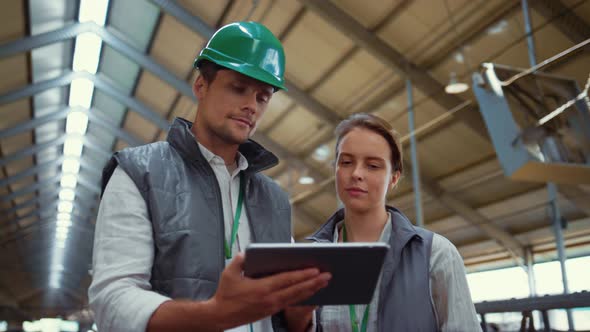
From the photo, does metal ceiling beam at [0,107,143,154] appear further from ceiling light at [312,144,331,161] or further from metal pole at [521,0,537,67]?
metal pole at [521,0,537,67]

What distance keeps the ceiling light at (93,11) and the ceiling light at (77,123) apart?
549cm

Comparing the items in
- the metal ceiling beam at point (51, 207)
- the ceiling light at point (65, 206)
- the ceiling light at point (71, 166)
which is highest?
the ceiling light at point (71, 166)

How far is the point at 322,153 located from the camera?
14.9 m

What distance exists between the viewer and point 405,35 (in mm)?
10484

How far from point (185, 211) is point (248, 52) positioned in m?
0.50

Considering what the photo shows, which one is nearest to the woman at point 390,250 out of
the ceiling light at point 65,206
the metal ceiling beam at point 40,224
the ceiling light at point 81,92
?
the ceiling light at point 81,92

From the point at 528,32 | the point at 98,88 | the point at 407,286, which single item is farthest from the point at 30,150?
the point at 407,286

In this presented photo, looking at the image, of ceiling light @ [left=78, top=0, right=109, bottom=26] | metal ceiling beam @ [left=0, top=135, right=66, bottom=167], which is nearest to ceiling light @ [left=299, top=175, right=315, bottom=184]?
ceiling light @ [left=78, top=0, right=109, bottom=26]

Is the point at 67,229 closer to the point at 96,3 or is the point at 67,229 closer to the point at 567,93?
the point at 96,3

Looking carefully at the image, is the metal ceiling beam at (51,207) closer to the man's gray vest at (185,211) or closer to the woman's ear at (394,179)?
the woman's ear at (394,179)

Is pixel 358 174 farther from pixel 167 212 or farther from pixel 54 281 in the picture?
pixel 54 281

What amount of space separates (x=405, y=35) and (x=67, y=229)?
27.2 meters

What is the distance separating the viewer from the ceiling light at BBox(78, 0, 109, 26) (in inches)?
474

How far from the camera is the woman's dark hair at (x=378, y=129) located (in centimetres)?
204
